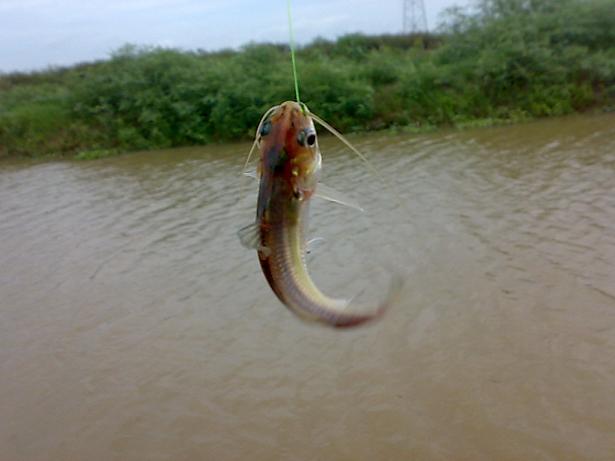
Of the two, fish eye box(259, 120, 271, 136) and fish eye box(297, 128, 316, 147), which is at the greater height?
fish eye box(259, 120, 271, 136)

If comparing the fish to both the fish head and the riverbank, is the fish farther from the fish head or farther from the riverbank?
the riverbank


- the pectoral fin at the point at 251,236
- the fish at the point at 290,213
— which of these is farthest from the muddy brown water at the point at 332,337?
the pectoral fin at the point at 251,236

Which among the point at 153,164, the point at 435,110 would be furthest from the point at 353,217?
the point at 435,110

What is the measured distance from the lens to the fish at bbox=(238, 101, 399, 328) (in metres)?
1.54

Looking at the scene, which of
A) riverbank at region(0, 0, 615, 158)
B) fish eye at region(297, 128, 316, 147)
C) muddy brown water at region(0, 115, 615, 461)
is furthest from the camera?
riverbank at region(0, 0, 615, 158)

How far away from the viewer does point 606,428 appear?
158 inches

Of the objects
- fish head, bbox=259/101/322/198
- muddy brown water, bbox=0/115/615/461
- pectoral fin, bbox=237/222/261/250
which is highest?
fish head, bbox=259/101/322/198

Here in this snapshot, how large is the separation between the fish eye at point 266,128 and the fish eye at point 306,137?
9 cm

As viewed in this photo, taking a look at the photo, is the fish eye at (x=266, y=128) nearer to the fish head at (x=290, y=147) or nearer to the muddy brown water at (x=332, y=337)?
the fish head at (x=290, y=147)

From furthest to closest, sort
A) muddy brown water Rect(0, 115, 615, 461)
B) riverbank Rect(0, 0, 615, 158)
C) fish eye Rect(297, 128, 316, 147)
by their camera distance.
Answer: riverbank Rect(0, 0, 615, 158)
muddy brown water Rect(0, 115, 615, 461)
fish eye Rect(297, 128, 316, 147)

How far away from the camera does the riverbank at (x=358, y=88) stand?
65.5 ft

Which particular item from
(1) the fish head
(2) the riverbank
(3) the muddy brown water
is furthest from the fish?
(2) the riverbank

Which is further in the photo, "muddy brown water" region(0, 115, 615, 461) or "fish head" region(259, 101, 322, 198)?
"muddy brown water" region(0, 115, 615, 461)

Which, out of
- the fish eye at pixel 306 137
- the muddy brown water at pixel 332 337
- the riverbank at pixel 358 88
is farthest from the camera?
the riverbank at pixel 358 88
